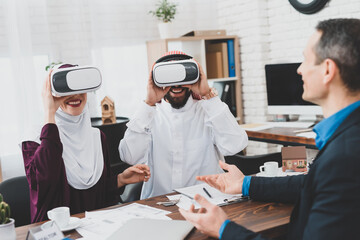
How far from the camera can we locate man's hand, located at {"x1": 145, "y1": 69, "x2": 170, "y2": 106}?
2.16m

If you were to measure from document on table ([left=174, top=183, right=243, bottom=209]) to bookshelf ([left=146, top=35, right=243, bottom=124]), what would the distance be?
2.46 m

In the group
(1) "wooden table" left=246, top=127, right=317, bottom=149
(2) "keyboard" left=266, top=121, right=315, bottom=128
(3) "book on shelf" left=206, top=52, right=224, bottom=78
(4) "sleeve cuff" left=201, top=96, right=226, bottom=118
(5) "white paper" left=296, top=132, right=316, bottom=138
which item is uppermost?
(3) "book on shelf" left=206, top=52, right=224, bottom=78

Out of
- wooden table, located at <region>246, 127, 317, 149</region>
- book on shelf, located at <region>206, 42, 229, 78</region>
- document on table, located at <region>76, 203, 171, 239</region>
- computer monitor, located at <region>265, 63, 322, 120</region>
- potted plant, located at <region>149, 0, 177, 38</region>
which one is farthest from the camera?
book on shelf, located at <region>206, 42, 229, 78</region>

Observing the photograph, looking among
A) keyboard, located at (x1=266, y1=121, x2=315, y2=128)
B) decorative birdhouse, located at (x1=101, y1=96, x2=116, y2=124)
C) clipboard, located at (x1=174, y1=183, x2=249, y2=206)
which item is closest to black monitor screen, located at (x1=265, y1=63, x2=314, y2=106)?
keyboard, located at (x1=266, y1=121, x2=315, y2=128)

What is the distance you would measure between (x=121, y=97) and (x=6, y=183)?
2349mm

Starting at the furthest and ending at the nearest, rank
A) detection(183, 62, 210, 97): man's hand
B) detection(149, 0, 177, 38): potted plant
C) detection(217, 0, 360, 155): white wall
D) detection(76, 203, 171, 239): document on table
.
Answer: detection(149, 0, 177, 38): potted plant
detection(217, 0, 360, 155): white wall
detection(183, 62, 210, 97): man's hand
detection(76, 203, 171, 239): document on table

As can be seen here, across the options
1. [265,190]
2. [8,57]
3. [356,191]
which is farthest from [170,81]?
[8,57]

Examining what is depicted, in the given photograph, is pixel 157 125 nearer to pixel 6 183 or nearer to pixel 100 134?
pixel 100 134

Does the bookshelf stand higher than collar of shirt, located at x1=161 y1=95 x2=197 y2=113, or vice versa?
the bookshelf

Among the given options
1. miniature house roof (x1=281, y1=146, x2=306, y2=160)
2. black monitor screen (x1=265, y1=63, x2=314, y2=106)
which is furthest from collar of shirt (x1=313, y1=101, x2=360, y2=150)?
black monitor screen (x1=265, y1=63, x2=314, y2=106)

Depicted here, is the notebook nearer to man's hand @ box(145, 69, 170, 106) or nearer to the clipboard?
the clipboard

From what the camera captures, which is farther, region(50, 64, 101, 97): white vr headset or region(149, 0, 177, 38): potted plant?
region(149, 0, 177, 38): potted plant

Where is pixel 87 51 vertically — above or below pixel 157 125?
above

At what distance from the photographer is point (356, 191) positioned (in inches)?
39.0
